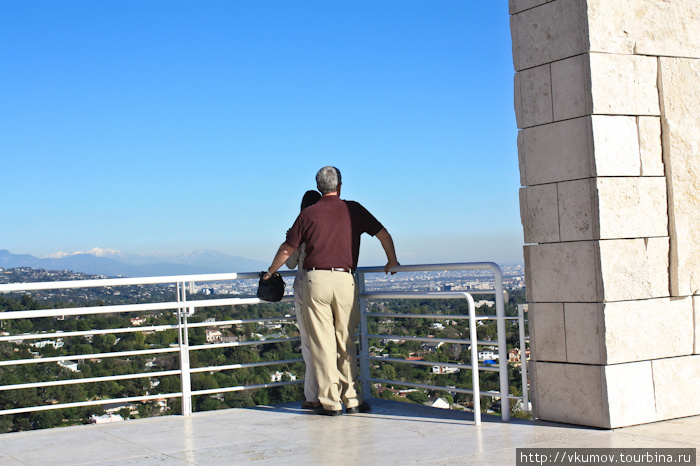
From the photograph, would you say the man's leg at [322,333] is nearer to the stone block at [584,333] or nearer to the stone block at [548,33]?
the stone block at [584,333]

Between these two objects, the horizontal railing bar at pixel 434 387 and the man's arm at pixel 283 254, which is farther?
the man's arm at pixel 283 254

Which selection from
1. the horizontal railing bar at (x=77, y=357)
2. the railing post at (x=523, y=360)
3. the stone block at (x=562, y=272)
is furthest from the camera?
the horizontal railing bar at (x=77, y=357)

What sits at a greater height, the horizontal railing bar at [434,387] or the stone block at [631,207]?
the stone block at [631,207]

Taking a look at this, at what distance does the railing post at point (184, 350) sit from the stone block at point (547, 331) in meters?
2.76

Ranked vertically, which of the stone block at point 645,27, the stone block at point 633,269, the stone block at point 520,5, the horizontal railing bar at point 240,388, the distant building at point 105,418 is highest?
the stone block at point 520,5

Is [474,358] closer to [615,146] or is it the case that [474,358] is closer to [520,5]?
[615,146]

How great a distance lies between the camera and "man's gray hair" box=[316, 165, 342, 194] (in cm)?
593

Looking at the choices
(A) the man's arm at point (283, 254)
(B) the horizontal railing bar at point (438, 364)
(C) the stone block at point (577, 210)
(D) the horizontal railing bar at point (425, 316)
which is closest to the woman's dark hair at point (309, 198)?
(A) the man's arm at point (283, 254)

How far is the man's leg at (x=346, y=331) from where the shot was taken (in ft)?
19.2

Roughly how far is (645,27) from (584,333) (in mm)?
2101

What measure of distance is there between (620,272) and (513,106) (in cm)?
142

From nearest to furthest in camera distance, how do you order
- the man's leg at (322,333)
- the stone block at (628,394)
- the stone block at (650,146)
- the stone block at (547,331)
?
the stone block at (628,394), the stone block at (650,146), the stone block at (547,331), the man's leg at (322,333)

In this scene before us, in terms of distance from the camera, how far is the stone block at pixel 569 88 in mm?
4945

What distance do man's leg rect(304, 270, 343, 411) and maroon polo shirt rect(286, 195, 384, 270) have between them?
12cm
